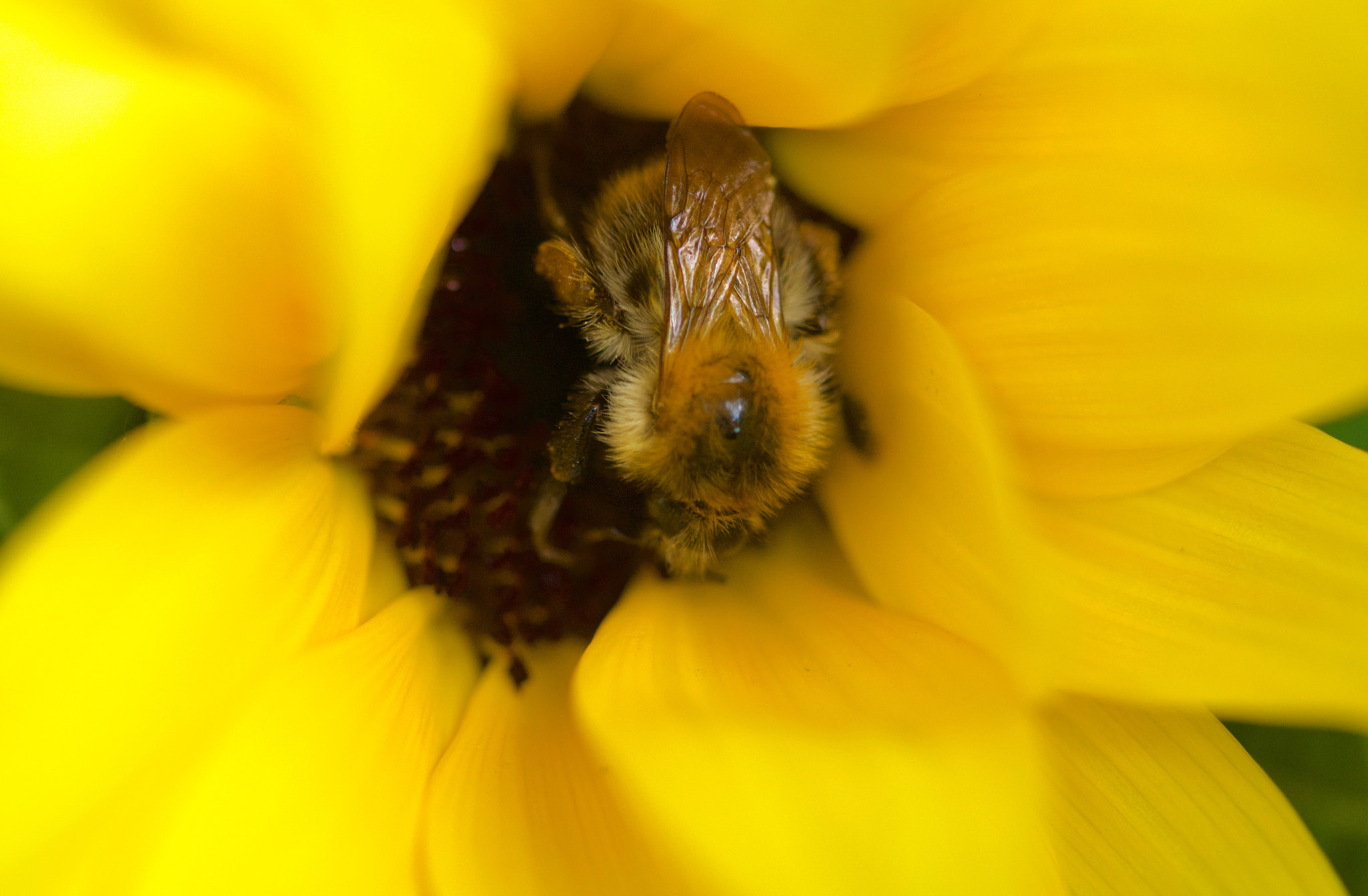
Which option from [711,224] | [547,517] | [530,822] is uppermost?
[711,224]

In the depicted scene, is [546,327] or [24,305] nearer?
[24,305]

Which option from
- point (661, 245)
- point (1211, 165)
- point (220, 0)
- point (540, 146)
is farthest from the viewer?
point (540, 146)

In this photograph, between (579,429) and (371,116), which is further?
(579,429)

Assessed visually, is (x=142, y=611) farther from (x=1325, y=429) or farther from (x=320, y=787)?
(x=1325, y=429)

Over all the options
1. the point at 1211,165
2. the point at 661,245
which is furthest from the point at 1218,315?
the point at 661,245

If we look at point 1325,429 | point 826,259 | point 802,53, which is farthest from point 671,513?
point 1325,429

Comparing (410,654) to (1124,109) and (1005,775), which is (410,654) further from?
(1124,109)
